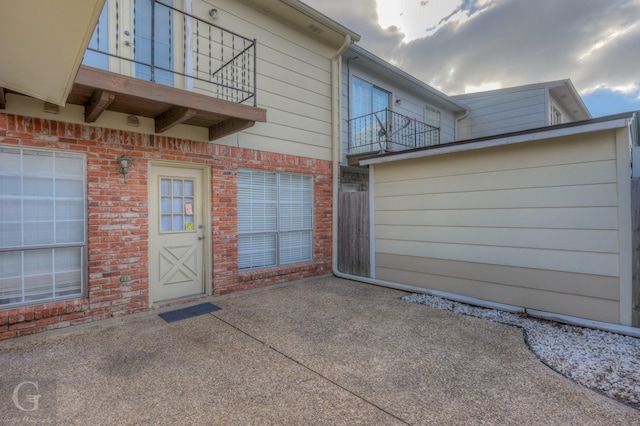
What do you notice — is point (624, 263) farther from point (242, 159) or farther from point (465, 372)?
point (242, 159)

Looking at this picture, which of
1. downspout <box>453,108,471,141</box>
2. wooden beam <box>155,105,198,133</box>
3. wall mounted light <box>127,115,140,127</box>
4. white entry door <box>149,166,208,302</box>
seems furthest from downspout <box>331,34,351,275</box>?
downspout <box>453,108,471,141</box>

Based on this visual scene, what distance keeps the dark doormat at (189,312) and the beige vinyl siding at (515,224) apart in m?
3.31

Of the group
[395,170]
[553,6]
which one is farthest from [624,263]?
[553,6]

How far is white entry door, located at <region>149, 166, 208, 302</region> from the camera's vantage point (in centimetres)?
467

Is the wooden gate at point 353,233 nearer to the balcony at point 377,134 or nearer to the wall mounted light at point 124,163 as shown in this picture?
the balcony at point 377,134

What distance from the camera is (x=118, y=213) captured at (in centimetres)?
423

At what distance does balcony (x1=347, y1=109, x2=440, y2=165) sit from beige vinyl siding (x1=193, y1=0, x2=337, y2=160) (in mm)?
1101

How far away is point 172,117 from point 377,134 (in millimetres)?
5353

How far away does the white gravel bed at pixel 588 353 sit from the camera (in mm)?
2631

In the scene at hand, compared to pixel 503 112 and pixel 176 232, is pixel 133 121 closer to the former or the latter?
pixel 176 232

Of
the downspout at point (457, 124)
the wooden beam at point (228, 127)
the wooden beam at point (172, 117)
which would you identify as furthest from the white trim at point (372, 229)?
the downspout at point (457, 124)

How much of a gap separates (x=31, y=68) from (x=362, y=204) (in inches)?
212

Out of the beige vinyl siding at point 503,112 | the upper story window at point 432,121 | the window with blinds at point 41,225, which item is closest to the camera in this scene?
the window with blinds at point 41,225

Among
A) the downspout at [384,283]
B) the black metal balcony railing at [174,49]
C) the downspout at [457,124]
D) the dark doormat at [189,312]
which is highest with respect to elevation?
the downspout at [457,124]
